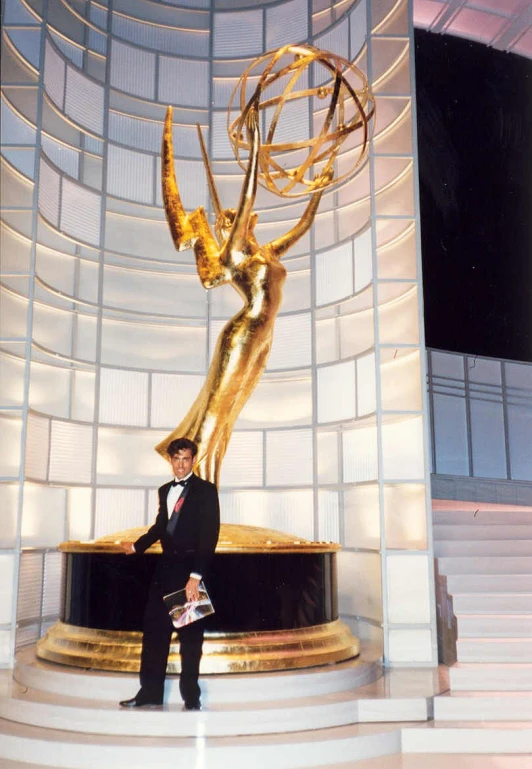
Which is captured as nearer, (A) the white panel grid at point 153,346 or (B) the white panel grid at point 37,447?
(B) the white panel grid at point 37,447

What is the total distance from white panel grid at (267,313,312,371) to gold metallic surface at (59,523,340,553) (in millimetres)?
2309

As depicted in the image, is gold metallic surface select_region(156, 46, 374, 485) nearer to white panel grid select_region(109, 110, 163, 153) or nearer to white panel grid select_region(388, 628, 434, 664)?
white panel grid select_region(388, 628, 434, 664)

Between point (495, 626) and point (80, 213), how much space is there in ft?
15.9

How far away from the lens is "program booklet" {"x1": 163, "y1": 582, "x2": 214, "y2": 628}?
3.84 m

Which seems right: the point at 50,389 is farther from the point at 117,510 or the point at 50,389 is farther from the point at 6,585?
the point at 6,585

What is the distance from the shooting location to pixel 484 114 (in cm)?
957

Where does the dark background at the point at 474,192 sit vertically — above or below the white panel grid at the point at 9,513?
above

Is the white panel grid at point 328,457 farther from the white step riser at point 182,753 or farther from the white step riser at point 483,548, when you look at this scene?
the white step riser at point 182,753

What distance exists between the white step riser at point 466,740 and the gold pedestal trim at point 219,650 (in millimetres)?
858

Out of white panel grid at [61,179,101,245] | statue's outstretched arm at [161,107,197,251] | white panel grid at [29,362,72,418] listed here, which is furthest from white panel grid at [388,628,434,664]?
white panel grid at [61,179,101,245]

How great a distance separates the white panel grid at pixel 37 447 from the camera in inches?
234

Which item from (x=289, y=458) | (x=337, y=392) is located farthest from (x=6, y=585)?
(x=337, y=392)

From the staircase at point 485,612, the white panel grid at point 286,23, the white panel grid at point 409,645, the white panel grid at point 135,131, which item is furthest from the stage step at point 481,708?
the white panel grid at point 286,23

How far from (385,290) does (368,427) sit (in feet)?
3.91
